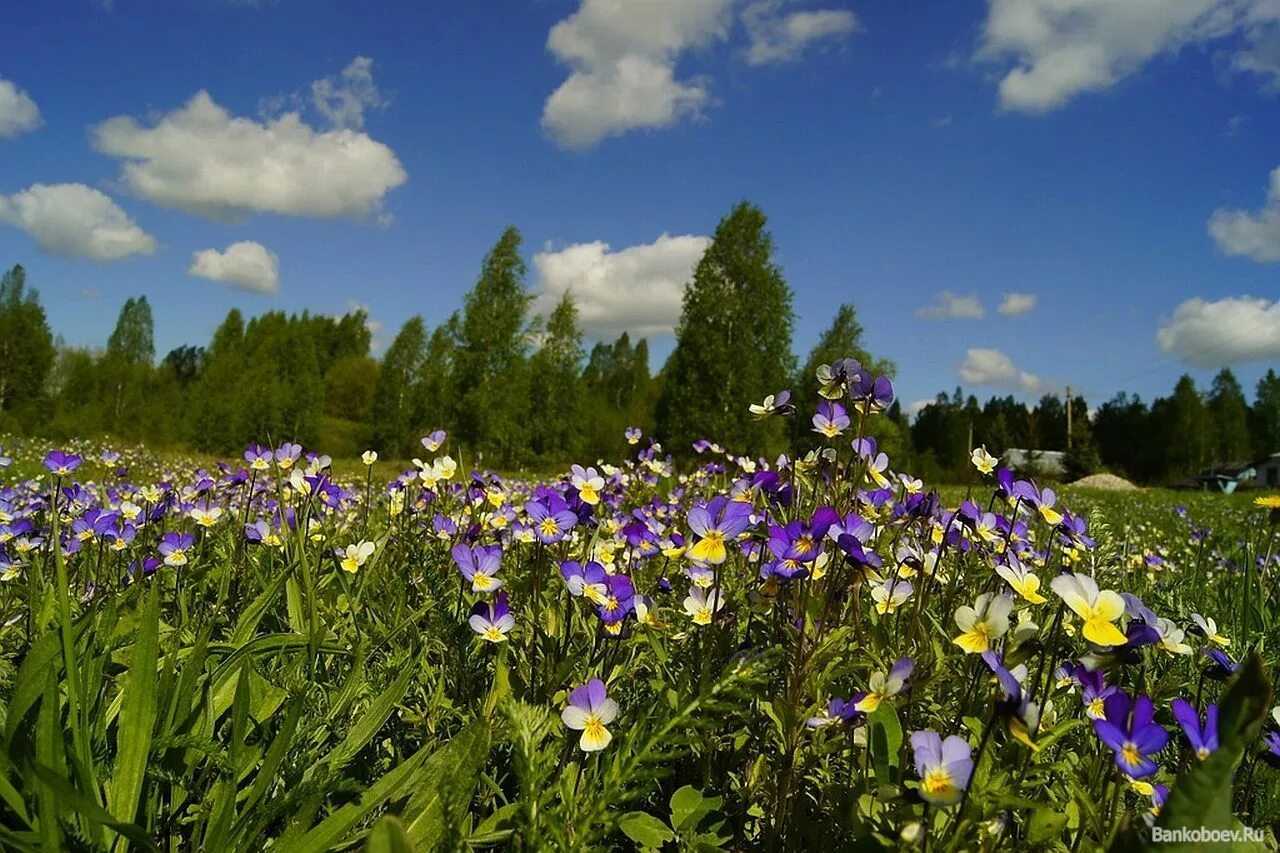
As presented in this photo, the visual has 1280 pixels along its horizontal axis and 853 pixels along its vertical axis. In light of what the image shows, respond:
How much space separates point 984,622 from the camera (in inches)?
51.7

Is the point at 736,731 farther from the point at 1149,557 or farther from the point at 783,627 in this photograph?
the point at 1149,557

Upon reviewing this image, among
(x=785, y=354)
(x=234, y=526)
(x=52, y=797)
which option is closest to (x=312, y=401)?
(x=785, y=354)

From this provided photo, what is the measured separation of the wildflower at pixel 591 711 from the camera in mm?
1480

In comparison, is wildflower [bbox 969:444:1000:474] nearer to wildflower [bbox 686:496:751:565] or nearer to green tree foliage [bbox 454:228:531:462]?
wildflower [bbox 686:496:751:565]

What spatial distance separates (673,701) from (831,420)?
1225 millimetres

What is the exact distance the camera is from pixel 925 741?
119 cm

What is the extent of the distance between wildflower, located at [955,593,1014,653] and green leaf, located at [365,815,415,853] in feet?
3.03

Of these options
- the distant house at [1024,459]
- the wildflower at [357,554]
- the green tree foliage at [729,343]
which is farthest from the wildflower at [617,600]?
the green tree foliage at [729,343]

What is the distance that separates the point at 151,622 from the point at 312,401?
42.3 metres

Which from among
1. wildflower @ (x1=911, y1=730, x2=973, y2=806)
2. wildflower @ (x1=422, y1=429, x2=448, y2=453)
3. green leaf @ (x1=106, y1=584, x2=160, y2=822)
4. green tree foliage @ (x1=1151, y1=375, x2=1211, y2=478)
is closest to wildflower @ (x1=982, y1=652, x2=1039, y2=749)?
wildflower @ (x1=911, y1=730, x2=973, y2=806)

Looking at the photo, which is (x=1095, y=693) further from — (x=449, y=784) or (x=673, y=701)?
(x=449, y=784)

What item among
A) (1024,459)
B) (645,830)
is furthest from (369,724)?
(1024,459)

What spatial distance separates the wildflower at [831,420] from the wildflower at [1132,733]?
43.5 inches

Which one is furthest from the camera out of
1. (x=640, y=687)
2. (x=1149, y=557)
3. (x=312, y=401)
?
(x=312, y=401)
